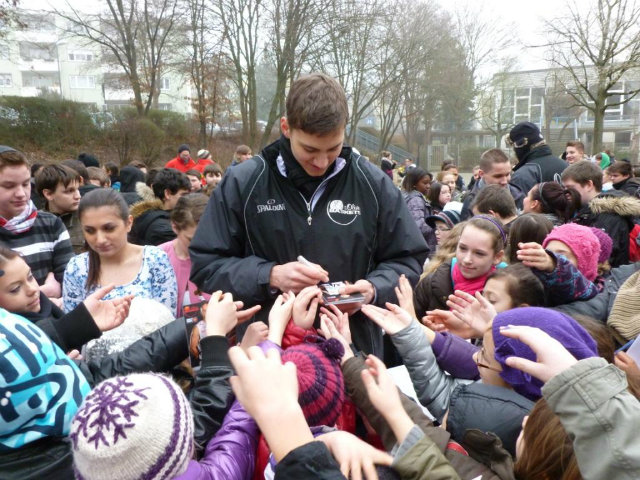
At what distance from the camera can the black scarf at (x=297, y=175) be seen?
2203 millimetres

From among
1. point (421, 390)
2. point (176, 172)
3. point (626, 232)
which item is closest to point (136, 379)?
point (421, 390)

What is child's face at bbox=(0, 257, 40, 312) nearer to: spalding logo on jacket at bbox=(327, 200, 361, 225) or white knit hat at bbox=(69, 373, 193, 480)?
white knit hat at bbox=(69, 373, 193, 480)

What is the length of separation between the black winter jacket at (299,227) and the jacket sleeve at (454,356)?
0.32m

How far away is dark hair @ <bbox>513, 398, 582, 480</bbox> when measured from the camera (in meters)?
1.39

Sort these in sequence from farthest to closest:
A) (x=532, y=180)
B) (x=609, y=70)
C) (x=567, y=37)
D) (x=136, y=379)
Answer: (x=567, y=37)
(x=609, y=70)
(x=532, y=180)
(x=136, y=379)

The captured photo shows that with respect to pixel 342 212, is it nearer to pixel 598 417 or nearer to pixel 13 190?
pixel 598 417

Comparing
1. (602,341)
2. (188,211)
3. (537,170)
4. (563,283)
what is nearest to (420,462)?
(602,341)

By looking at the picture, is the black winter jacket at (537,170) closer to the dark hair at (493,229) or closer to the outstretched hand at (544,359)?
the dark hair at (493,229)

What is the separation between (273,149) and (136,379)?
1.25m

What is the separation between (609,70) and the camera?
1952cm

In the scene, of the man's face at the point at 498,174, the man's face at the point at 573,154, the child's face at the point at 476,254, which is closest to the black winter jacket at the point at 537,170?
the man's face at the point at 498,174

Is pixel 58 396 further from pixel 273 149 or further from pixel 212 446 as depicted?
pixel 273 149

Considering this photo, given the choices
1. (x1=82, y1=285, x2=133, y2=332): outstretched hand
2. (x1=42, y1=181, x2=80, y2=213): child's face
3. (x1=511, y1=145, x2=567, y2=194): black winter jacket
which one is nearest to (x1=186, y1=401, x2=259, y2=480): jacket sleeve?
(x1=82, y1=285, x2=133, y2=332): outstretched hand

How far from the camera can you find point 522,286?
2779mm
